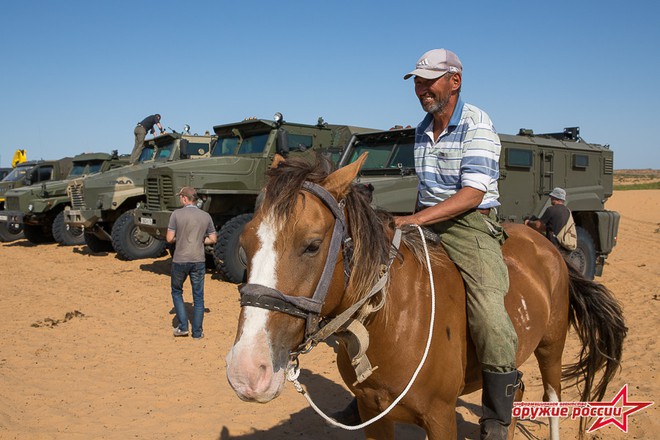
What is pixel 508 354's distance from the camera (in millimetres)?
2314

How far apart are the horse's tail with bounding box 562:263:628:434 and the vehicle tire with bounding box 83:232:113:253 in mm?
11852

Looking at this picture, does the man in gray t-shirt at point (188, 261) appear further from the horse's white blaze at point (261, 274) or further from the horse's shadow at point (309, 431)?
the horse's white blaze at point (261, 274)

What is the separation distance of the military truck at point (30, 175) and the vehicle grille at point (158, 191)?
8605 mm

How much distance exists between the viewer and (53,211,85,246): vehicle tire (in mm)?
14055

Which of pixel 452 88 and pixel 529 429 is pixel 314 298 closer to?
pixel 452 88

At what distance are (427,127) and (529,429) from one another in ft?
9.03

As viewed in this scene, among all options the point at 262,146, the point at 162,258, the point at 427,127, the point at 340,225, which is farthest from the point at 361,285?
the point at 162,258

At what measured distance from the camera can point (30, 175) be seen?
1642 centimetres

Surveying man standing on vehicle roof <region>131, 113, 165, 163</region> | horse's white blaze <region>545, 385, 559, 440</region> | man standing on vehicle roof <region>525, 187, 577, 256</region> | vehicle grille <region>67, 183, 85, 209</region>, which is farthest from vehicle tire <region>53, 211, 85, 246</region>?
horse's white blaze <region>545, 385, 559, 440</region>

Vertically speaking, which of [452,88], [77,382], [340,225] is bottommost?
[77,382]

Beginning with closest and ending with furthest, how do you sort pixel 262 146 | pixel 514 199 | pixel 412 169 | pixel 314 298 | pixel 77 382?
pixel 314 298 < pixel 77 382 < pixel 412 169 < pixel 514 199 < pixel 262 146

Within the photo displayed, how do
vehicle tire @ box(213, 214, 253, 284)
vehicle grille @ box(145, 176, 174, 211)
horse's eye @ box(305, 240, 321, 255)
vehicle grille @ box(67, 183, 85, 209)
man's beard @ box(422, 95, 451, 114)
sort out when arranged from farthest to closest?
vehicle grille @ box(67, 183, 85, 209), vehicle grille @ box(145, 176, 174, 211), vehicle tire @ box(213, 214, 253, 284), man's beard @ box(422, 95, 451, 114), horse's eye @ box(305, 240, 321, 255)

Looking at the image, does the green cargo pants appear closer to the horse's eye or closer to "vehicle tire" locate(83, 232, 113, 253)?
the horse's eye

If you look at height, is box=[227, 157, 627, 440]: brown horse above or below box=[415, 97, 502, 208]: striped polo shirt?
below
